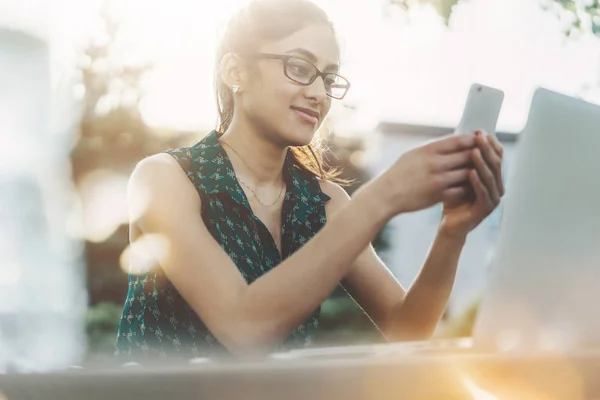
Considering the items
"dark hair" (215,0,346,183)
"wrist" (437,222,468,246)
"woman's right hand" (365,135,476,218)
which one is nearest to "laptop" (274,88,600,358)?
"woman's right hand" (365,135,476,218)

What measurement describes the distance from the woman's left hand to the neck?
0.38 m

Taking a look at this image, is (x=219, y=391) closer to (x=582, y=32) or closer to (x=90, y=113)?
Result: (x=582, y=32)

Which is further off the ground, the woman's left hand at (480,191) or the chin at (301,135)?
the chin at (301,135)

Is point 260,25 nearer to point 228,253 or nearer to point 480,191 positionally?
point 228,253

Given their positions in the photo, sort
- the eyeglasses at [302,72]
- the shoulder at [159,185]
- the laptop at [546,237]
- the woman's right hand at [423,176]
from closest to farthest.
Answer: the laptop at [546,237]
the woman's right hand at [423,176]
the shoulder at [159,185]
the eyeglasses at [302,72]

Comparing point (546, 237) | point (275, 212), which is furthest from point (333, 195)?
point (546, 237)

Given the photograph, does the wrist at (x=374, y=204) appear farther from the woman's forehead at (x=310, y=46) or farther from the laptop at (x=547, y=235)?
the woman's forehead at (x=310, y=46)

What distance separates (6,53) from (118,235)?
130cm

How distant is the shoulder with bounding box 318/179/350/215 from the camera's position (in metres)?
1.32

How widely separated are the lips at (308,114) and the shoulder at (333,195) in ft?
0.66

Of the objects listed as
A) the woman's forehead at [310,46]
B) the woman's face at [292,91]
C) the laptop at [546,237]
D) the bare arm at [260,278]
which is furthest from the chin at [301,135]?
the laptop at [546,237]

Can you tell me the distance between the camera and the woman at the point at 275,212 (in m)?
0.80

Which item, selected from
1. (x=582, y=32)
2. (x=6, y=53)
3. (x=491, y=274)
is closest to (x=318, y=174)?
(x=491, y=274)

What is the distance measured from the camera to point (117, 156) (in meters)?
3.64
